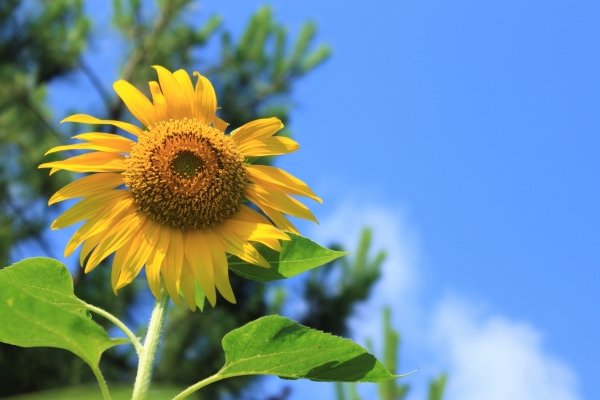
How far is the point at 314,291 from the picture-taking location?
6.46 metres

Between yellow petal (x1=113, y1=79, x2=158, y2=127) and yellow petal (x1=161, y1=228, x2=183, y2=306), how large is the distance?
0.15 metres

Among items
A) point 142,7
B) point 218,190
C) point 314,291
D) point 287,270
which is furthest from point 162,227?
point 142,7

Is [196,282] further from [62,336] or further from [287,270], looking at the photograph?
[62,336]

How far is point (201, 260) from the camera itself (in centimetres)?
74

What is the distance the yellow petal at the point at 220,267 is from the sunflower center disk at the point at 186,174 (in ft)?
0.13

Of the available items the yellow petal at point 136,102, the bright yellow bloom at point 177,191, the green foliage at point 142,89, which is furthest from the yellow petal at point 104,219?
the green foliage at point 142,89

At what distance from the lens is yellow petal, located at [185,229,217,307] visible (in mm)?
713

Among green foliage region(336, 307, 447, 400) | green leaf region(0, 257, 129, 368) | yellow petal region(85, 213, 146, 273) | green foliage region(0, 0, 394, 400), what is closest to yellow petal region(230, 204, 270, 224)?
yellow petal region(85, 213, 146, 273)

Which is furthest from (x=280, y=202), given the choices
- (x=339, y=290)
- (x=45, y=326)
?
(x=339, y=290)

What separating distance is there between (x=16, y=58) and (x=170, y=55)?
4.73ft

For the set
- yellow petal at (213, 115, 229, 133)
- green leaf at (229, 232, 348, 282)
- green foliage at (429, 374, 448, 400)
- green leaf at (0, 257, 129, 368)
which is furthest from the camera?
green foliage at (429, 374, 448, 400)

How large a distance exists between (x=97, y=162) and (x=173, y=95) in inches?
4.8

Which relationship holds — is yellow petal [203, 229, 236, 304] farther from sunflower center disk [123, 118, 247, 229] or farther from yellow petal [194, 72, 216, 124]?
yellow petal [194, 72, 216, 124]

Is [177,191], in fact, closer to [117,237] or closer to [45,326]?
[117,237]
